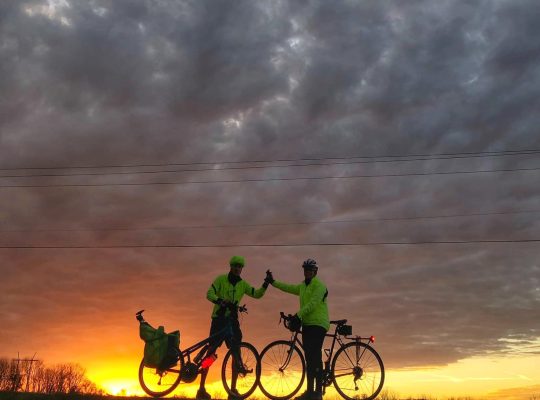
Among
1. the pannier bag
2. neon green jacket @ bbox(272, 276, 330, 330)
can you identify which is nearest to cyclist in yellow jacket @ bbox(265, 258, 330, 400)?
neon green jacket @ bbox(272, 276, 330, 330)

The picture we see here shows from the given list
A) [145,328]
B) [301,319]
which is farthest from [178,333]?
[301,319]

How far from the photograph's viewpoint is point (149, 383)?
1562 cm

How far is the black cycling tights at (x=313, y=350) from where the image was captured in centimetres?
1470

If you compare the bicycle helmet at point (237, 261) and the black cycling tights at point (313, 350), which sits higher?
the bicycle helmet at point (237, 261)

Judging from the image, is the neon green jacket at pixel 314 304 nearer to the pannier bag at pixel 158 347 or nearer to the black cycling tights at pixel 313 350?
the black cycling tights at pixel 313 350

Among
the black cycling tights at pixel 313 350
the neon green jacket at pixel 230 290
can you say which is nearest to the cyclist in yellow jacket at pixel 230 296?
the neon green jacket at pixel 230 290

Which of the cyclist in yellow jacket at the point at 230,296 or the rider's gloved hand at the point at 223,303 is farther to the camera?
the cyclist in yellow jacket at the point at 230,296

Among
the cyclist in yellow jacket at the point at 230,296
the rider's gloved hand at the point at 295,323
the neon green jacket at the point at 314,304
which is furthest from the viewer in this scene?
the cyclist in yellow jacket at the point at 230,296

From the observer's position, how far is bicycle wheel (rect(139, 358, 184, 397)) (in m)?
15.5

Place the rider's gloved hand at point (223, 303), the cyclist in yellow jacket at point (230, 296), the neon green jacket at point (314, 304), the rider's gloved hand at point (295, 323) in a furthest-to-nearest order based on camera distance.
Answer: the cyclist in yellow jacket at point (230, 296)
the rider's gloved hand at point (223, 303)
the rider's gloved hand at point (295, 323)
the neon green jacket at point (314, 304)

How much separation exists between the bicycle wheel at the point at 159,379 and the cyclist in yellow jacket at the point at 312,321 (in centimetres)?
305

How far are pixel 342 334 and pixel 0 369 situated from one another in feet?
140

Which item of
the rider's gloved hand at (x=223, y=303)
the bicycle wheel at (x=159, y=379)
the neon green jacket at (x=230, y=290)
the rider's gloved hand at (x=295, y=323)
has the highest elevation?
the neon green jacket at (x=230, y=290)

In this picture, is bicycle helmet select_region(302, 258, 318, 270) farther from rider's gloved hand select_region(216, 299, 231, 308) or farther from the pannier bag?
the pannier bag
